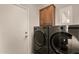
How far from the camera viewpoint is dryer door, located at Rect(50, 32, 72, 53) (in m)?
1.33

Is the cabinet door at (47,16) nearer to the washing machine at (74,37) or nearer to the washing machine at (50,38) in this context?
the washing machine at (50,38)

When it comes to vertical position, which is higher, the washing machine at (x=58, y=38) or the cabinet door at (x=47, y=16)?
the cabinet door at (x=47, y=16)

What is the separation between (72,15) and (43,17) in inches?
13.3

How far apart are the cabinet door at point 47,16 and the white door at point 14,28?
0.61ft

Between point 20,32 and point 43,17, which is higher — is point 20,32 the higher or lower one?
the lower one

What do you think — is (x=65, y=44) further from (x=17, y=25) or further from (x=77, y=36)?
(x=17, y=25)

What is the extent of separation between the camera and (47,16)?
4.46ft

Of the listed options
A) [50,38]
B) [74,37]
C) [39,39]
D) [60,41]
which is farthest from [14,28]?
[74,37]

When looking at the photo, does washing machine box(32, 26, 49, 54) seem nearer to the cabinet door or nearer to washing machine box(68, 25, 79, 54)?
the cabinet door

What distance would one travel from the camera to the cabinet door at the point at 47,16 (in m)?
1.33

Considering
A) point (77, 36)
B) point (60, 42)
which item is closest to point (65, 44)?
point (60, 42)

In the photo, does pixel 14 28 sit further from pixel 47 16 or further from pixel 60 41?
pixel 60 41

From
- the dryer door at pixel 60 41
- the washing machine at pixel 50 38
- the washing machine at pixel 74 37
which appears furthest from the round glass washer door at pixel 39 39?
the washing machine at pixel 74 37

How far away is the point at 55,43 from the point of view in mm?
1367
